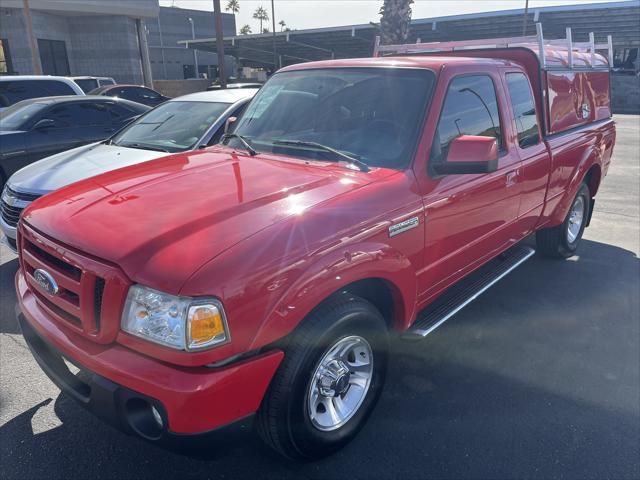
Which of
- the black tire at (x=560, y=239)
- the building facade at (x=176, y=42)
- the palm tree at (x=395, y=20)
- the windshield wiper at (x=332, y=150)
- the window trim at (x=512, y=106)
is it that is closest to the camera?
the windshield wiper at (x=332, y=150)

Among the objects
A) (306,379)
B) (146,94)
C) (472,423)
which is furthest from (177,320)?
(146,94)

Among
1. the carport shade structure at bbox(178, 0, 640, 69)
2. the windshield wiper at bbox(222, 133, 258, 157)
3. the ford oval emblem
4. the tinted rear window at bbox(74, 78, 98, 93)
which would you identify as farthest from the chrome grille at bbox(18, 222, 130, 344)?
the carport shade structure at bbox(178, 0, 640, 69)

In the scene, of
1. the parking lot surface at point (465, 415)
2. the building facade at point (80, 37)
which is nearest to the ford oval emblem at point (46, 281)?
the parking lot surface at point (465, 415)

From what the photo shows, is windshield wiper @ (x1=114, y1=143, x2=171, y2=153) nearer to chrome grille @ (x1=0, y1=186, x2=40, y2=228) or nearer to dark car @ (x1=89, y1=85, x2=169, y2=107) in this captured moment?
chrome grille @ (x1=0, y1=186, x2=40, y2=228)

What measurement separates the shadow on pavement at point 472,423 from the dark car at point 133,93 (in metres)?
12.0

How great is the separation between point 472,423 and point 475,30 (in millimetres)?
38902

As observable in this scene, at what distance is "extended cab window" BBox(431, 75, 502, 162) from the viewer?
3066 millimetres

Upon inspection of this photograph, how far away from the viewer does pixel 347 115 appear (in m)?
3.19

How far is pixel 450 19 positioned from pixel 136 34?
69.1 ft

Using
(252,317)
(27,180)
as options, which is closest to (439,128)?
(252,317)

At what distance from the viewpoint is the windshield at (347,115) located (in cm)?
298

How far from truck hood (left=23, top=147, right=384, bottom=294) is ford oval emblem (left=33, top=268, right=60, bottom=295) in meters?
0.20

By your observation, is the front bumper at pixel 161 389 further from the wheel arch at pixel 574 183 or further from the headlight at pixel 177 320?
the wheel arch at pixel 574 183

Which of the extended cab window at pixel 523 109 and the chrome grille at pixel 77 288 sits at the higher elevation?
the extended cab window at pixel 523 109
